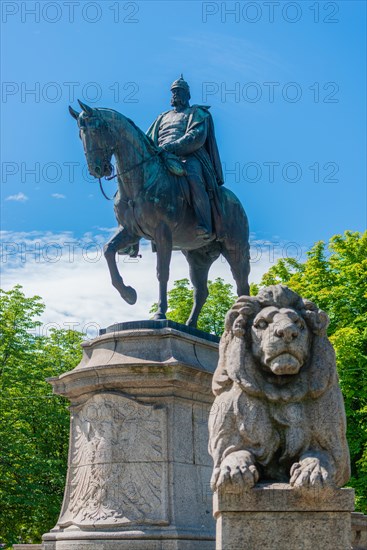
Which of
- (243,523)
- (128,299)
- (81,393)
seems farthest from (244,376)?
(128,299)

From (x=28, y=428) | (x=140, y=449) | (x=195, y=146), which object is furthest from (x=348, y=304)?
(x=140, y=449)

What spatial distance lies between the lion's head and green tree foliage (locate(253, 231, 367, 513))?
18754 millimetres

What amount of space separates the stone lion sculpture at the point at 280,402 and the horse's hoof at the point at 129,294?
6.75 m

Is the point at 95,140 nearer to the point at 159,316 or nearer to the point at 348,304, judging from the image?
the point at 159,316

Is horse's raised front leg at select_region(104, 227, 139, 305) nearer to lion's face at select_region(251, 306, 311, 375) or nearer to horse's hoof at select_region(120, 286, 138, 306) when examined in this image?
horse's hoof at select_region(120, 286, 138, 306)

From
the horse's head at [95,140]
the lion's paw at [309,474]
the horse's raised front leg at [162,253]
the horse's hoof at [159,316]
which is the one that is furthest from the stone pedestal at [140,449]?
the lion's paw at [309,474]

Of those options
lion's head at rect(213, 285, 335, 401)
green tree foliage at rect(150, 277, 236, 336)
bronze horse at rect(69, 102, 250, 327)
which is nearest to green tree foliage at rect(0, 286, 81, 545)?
green tree foliage at rect(150, 277, 236, 336)

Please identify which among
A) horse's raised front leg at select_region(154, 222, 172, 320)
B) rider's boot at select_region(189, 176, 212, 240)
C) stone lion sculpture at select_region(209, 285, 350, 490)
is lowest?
stone lion sculpture at select_region(209, 285, 350, 490)

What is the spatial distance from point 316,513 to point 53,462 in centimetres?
2243

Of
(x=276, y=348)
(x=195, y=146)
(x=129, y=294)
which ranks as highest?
(x=195, y=146)

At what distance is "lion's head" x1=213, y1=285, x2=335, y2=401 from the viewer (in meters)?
6.33

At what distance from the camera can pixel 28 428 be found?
96.8ft

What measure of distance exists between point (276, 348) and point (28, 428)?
80.0ft

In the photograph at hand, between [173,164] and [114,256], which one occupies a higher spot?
[173,164]
